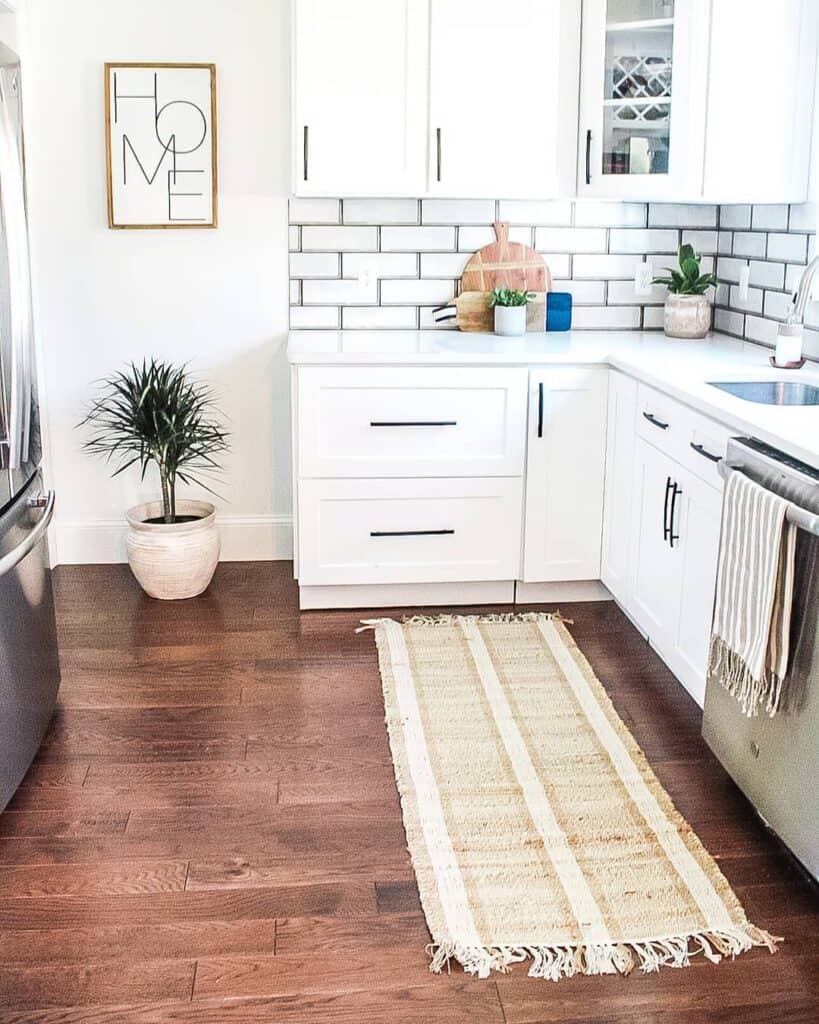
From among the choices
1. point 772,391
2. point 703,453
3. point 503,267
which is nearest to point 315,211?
point 503,267

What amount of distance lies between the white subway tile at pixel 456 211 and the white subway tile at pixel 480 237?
1.2 inches

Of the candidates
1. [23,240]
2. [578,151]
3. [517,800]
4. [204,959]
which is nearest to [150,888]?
[204,959]

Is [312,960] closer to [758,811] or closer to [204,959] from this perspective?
[204,959]

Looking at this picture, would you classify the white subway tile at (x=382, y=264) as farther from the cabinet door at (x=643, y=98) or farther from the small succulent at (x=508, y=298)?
the cabinet door at (x=643, y=98)

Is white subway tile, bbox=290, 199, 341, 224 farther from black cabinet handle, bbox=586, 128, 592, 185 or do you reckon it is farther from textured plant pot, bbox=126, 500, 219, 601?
textured plant pot, bbox=126, 500, 219, 601

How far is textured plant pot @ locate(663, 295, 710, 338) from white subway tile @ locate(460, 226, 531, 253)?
0.54 meters

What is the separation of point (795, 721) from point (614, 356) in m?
1.56

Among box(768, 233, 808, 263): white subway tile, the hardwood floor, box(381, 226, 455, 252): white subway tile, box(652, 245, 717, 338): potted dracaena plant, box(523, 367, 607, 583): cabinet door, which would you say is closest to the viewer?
the hardwood floor

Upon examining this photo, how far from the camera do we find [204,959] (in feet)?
6.84

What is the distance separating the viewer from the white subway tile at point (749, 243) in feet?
12.6

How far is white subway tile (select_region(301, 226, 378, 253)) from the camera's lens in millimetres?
4043

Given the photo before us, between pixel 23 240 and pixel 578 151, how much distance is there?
197 centimetres

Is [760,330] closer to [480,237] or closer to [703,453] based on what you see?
[480,237]

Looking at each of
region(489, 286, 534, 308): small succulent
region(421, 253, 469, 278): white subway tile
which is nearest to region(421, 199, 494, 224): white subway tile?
region(421, 253, 469, 278): white subway tile
